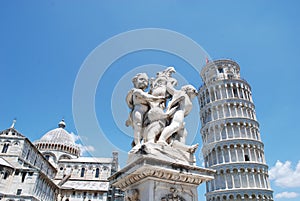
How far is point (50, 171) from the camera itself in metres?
64.9

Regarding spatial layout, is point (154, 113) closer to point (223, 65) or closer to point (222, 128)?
point (222, 128)

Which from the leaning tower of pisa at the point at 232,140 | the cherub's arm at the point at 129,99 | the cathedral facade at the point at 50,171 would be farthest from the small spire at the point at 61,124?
the cherub's arm at the point at 129,99

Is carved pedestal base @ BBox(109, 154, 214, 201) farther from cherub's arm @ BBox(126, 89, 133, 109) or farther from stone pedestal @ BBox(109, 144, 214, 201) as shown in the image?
cherub's arm @ BBox(126, 89, 133, 109)

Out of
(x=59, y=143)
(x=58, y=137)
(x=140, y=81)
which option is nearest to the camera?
(x=140, y=81)

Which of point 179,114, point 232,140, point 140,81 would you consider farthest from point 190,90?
point 232,140

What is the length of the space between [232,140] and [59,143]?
54938 millimetres

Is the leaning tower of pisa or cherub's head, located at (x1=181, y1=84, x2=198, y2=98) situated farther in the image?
the leaning tower of pisa

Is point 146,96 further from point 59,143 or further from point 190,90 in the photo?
point 59,143

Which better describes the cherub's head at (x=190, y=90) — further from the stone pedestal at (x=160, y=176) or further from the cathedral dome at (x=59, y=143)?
the cathedral dome at (x=59, y=143)

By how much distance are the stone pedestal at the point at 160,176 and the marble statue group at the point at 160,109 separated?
358 mm

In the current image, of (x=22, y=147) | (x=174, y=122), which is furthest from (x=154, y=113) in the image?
(x=22, y=147)

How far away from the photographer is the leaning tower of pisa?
149 ft

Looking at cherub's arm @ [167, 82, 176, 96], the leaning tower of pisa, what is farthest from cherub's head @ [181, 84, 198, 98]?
the leaning tower of pisa

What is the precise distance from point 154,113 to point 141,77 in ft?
3.14
